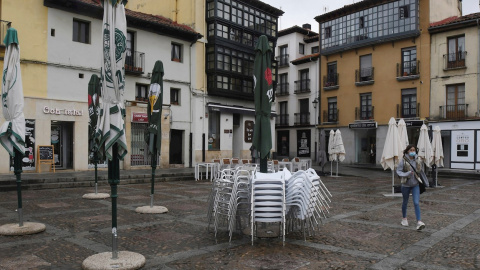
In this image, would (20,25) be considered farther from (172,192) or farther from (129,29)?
(172,192)

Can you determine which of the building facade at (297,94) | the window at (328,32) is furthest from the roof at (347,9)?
the building facade at (297,94)

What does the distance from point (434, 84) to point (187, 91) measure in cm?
1745

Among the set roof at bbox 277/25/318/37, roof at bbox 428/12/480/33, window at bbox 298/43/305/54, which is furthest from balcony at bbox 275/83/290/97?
roof at bbox 428/12/480/33

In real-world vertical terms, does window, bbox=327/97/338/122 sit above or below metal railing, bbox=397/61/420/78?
below

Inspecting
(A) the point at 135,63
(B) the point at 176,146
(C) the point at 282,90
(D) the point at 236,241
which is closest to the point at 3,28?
(A) the point at 135,63

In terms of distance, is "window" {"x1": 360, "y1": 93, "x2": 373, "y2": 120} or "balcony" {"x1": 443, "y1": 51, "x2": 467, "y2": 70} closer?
"balcony" {"x1": 443, "y1": 51, "x2": 467, "y2": 70}

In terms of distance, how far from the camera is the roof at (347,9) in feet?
102

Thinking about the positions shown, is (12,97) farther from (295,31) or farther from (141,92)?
(295,31)

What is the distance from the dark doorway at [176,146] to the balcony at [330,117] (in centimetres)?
1494

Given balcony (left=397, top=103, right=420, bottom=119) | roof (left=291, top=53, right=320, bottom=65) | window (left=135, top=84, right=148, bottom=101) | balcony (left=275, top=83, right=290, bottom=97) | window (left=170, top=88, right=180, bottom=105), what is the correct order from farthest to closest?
balcony (left=275, top=83, right=290, bottom=97) → roof (left=291, top=53, right=320, bottom=65) → balcony (left=397, top=103, right=420, bottom=119) → window (left=170, top=88, right=180, bottom=105) → window (left=135, top=84, right=148, bottom=101)

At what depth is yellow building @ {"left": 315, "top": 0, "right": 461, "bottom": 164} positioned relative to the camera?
94.7 feet

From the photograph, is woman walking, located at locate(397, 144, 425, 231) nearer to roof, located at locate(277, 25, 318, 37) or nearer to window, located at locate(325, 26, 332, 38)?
window, located at locate(325, 26, 332, 38)

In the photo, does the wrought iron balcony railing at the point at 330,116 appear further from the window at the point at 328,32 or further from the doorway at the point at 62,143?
the doorway at the point at 62,143

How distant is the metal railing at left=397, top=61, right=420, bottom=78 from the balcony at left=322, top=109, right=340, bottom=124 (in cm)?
617
